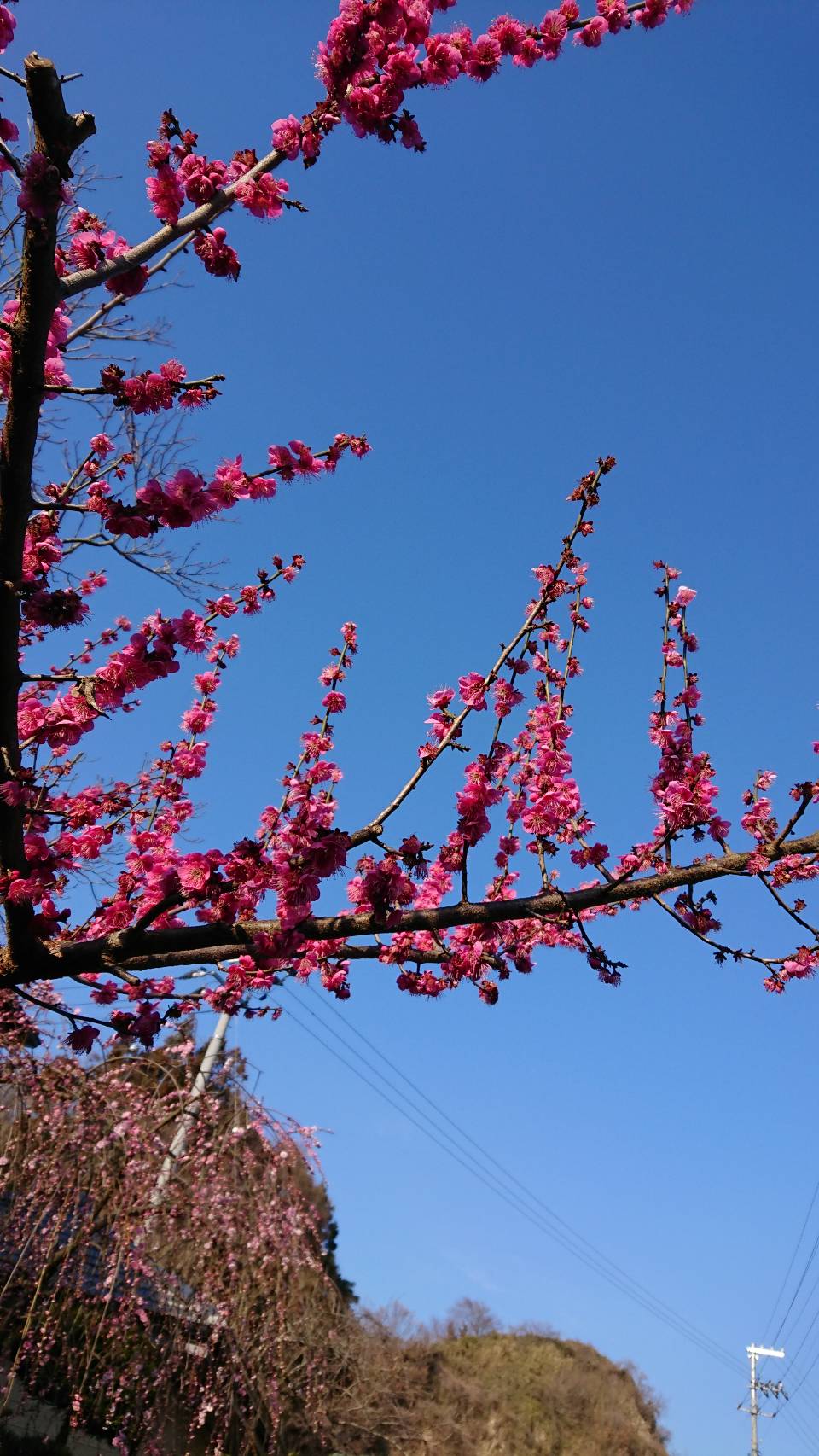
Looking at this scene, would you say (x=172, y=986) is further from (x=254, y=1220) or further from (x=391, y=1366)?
(x=391, y=1366)

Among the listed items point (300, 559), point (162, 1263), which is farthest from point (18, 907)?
point (162, 1263)

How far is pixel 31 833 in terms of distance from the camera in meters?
4.57

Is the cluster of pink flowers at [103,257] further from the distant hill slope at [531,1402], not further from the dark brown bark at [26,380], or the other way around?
the distant hill slope at [531,1402]

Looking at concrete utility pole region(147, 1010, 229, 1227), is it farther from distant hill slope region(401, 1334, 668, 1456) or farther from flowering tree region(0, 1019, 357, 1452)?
distant hill slope region(401, 1334, 668, 1456)

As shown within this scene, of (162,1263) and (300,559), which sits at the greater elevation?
(300,559)

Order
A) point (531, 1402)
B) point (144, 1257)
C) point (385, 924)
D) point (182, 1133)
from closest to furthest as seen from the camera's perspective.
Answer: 1. point (385, 924)
2. point (144, 1257)
3. point (182, 1133)
4. point (531, 1402)

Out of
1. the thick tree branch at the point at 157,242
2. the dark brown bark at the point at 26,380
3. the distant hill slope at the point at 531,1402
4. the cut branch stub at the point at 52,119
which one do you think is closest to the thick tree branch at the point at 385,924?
the dark brown bark at the point at 26,380

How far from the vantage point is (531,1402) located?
2414cm

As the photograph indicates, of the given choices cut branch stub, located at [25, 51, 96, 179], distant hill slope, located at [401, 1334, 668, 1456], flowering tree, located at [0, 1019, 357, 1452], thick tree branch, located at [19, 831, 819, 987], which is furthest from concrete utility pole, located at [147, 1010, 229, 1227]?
distant hill slope, located at [401, 1334, 668, 1456]

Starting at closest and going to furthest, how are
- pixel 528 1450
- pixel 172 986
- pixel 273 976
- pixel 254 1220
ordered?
pixel 273 976, pixel 172 986, pixel 254 1220, pixel 528 1450

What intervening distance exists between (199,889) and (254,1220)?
8422 millimetres

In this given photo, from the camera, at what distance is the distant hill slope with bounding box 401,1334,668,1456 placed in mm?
21516

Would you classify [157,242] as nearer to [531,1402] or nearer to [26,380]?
[26,380]

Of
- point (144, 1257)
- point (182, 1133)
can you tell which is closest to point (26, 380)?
point (144, 1257)
